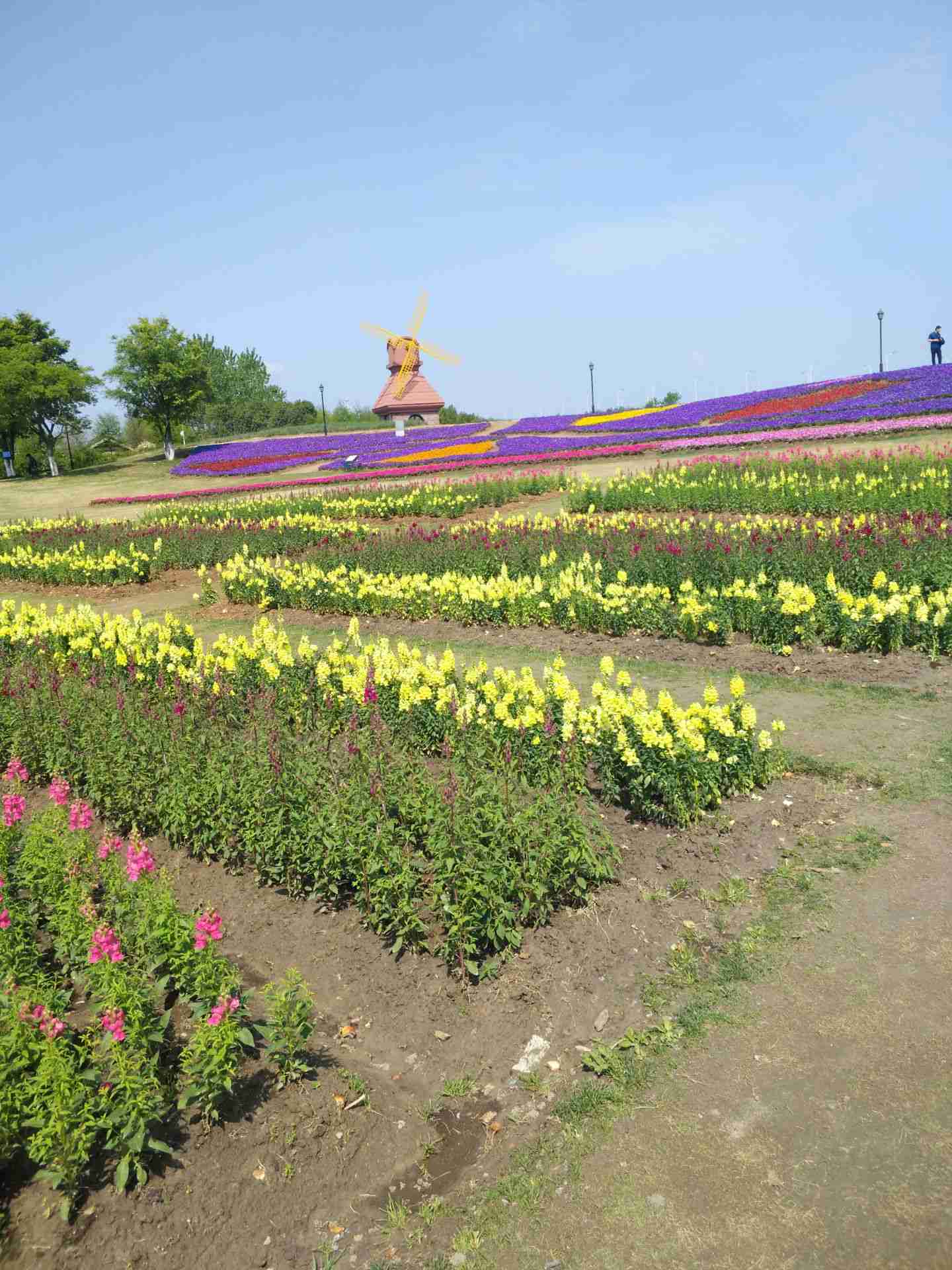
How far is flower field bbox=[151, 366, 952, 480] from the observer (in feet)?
105

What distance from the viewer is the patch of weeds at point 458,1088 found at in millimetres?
4117

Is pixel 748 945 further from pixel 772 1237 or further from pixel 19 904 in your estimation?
pixel 19 904

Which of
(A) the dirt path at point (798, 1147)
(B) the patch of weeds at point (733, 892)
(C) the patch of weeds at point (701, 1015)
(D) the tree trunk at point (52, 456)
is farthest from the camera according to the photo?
(D) the tree trunk at point (52, 456)

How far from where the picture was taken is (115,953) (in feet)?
13.2

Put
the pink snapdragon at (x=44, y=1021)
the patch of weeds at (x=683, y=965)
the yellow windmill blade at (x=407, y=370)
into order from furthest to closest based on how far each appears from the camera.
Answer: the yellow windmill blade at (x=407, y=370) → the patch of weeds at (x=683, y=965) → the pink snapdragon at (x=44, y=1021)

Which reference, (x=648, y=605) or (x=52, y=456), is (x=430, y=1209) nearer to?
(x=648, y=605)

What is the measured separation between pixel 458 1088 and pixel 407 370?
59.1 meters

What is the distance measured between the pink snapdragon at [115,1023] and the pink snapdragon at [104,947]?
25 centimetres

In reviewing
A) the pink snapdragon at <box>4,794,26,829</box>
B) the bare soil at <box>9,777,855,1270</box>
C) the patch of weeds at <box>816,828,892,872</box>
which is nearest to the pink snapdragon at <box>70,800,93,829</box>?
the pink snapdragon at <box>4,794,26,829</box>

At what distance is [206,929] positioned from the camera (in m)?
4.13

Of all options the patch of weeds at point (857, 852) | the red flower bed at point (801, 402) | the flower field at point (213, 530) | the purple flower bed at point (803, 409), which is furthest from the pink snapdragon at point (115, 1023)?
the red flower bed at point (801, 402)

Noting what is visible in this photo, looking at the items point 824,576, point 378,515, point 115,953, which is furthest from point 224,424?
point 115,953

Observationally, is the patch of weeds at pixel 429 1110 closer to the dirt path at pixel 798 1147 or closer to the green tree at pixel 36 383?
the dirt path at pixel 798 1147

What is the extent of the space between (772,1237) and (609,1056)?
106cm
